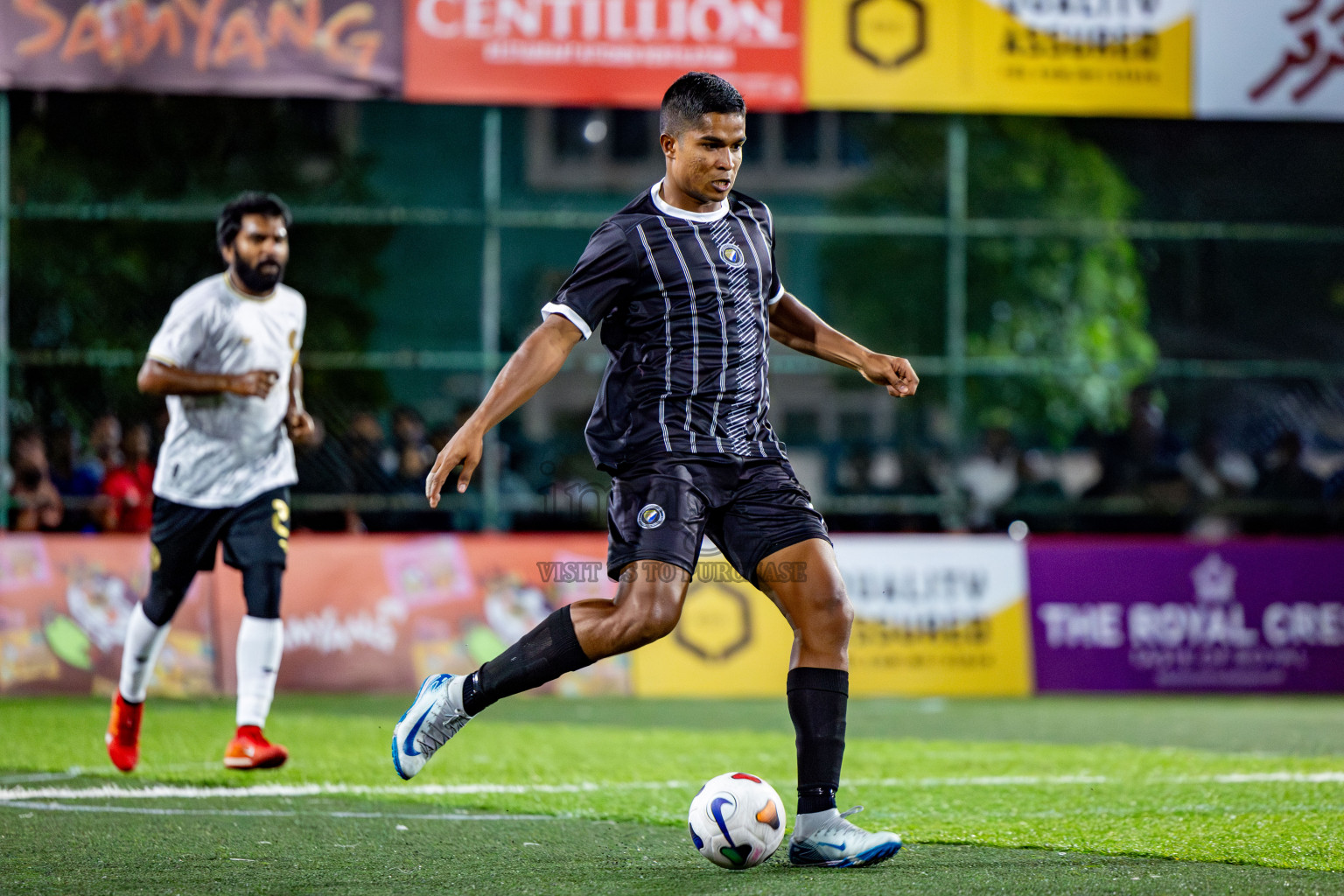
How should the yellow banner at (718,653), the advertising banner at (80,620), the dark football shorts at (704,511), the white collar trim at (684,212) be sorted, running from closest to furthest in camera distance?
the dark football shorts at (704,511), the white collar trim at (684,212), the advertising banner at (80,620), the yellow banner at (718,653)

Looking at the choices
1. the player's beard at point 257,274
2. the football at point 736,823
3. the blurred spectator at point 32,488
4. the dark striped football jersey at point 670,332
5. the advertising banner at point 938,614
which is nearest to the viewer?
the football at point 736,823

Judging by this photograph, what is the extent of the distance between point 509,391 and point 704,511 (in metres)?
0.69

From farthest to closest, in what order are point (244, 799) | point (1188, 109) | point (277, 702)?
point (1188, 109) < point (277, 702) < point (244, 799)

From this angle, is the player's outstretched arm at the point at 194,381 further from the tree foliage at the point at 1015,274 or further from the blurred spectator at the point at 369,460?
the tree foliage at the point at 1015,274

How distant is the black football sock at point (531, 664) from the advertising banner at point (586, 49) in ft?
27.9

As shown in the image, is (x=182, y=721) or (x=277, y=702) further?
(x=277, y=702)

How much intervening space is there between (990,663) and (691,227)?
7.90 m

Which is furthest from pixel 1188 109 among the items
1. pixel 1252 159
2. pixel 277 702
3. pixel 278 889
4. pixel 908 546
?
pixel 1252 159

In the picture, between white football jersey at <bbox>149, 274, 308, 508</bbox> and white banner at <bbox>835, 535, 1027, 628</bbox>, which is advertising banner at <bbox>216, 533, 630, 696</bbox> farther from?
white football jersey at <bbox>149, 274, 308, 508</bbox>

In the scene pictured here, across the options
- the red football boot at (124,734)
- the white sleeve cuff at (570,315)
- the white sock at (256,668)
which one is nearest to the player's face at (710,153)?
the white sleeve cuff at (570,315)

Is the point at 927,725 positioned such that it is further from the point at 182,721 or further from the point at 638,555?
the point at 638,555

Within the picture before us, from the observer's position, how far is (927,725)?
999cm

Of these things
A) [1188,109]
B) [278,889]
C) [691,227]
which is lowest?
[278,889]

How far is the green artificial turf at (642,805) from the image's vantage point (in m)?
4.70
